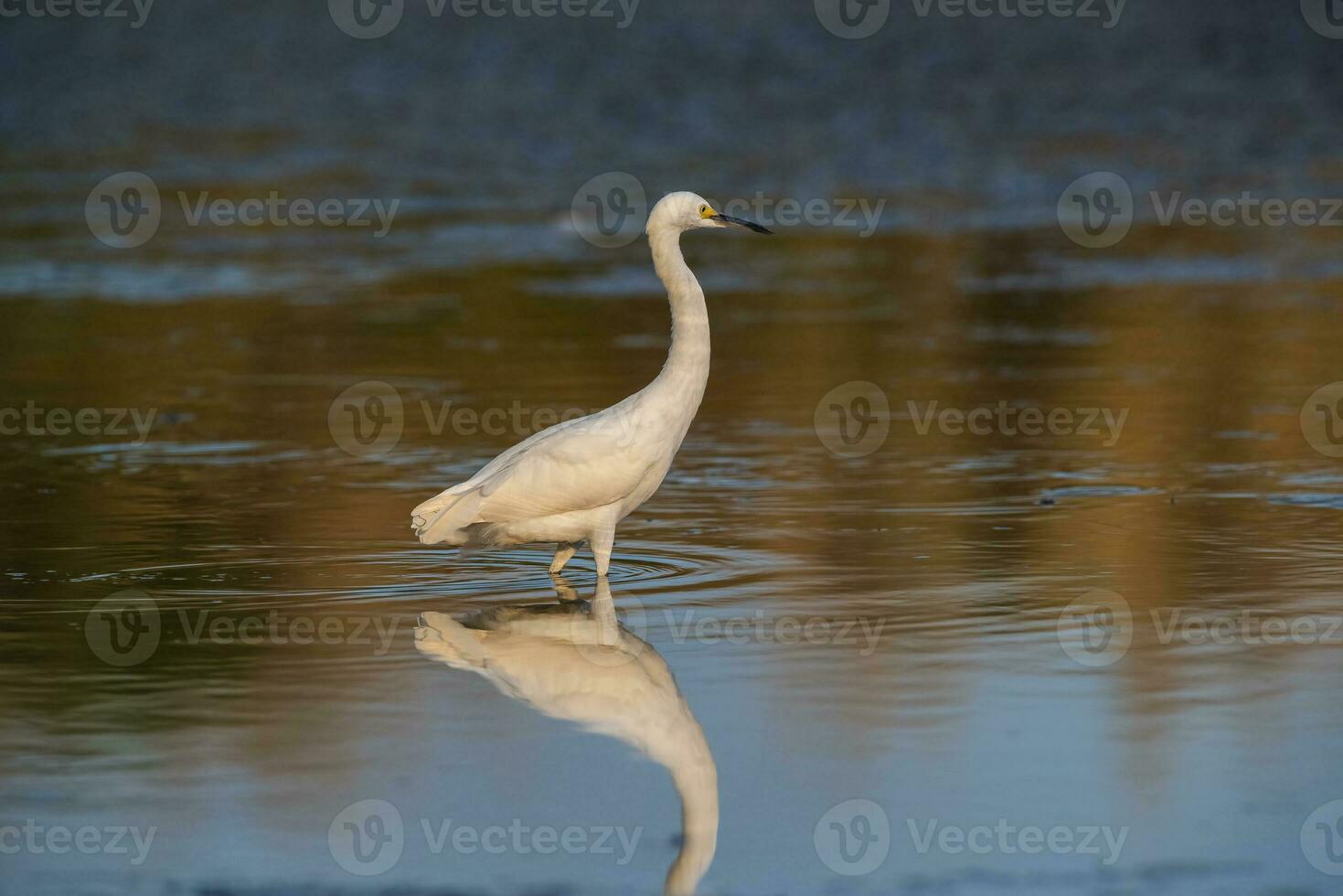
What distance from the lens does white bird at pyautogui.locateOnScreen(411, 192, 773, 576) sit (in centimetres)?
992

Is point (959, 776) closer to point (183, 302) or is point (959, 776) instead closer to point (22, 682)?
point (22, 682)

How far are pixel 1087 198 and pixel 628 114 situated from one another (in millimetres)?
11157

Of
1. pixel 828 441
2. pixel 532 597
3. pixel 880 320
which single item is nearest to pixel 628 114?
pixel 880 320
